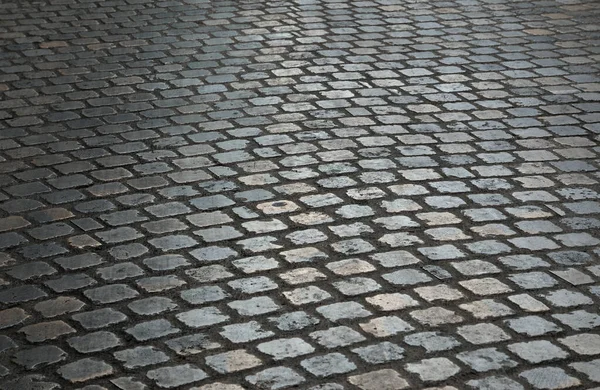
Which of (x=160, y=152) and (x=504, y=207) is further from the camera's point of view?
(x=160, y=152)

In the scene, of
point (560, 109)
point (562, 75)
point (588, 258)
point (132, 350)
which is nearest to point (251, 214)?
point (132, 350)

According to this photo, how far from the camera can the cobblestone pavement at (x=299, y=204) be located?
165 inches

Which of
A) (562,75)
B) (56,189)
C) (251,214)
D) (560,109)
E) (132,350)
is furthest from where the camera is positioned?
(562,75)

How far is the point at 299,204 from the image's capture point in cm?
555

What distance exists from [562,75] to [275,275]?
12.7ft

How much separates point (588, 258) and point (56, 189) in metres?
3.08

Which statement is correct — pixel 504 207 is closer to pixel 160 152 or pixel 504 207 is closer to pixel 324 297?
pixel 324 297

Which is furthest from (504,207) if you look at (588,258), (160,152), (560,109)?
(160,152)

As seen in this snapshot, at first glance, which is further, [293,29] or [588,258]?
[293,29]

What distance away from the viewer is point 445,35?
8.73 m

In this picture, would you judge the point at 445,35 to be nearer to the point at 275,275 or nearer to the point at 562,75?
the point at 562,75

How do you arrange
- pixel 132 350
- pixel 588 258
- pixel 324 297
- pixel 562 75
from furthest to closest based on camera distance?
pixel 562 75 → pixel 588 258 → pixel 324 297 → pixel 132 350

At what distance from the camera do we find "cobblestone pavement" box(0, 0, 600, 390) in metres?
4.20

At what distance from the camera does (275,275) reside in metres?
4.82
